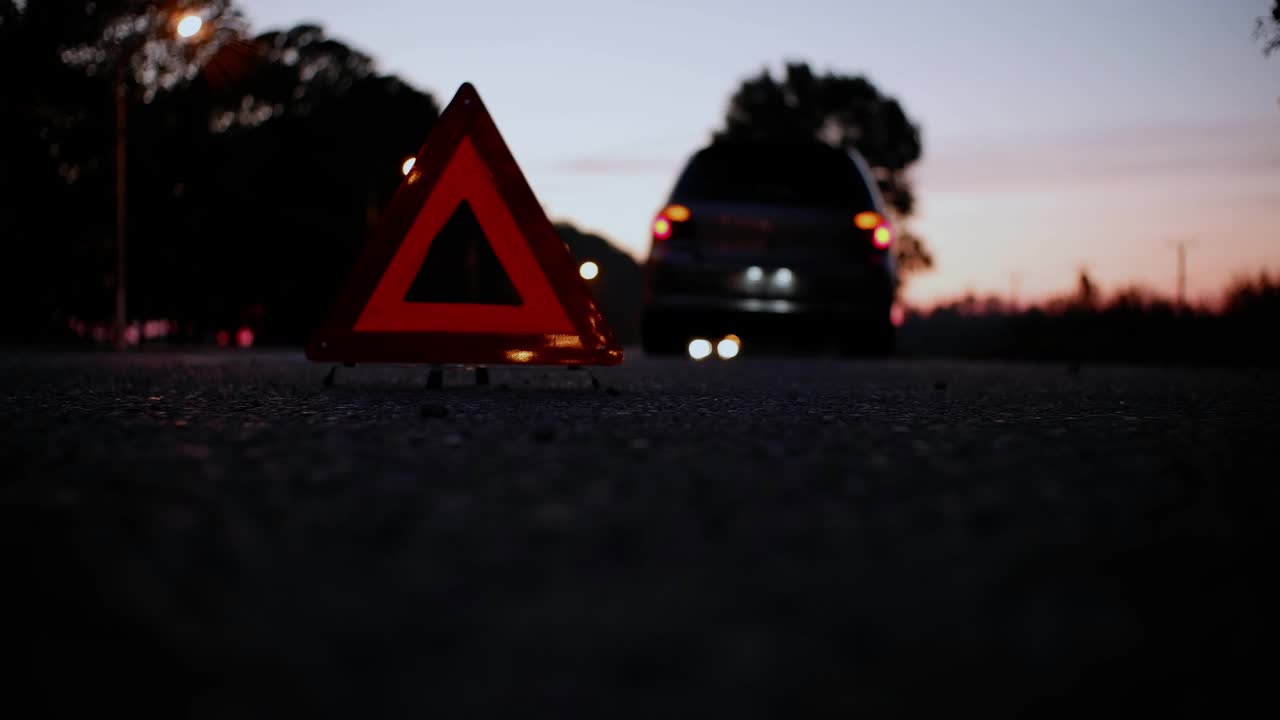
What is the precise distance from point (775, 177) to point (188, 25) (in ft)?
36.9

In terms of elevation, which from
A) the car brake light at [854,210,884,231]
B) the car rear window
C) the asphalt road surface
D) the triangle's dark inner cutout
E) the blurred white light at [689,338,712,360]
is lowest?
the asphalt road surface

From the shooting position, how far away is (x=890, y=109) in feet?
143

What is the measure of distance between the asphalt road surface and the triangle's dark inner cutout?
7.14ft

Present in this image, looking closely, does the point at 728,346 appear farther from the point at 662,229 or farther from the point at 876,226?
the point at 876,226

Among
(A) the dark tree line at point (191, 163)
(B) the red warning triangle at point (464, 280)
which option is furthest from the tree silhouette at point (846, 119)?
(B) the red warning triangle at point (464, 280)

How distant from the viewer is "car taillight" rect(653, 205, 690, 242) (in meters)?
10.7

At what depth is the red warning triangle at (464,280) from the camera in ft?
21.2

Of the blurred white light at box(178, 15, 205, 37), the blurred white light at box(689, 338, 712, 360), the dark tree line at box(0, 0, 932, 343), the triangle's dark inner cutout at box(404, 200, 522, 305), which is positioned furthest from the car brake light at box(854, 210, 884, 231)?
the dark tree line at box(0, 0, 932, 343)

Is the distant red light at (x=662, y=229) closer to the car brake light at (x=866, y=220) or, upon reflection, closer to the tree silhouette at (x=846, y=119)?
the car brake light at (x=866, y=220)

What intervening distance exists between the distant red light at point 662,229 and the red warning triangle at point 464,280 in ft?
13.7

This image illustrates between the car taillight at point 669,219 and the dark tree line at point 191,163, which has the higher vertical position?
the dark tree line at point 191,163

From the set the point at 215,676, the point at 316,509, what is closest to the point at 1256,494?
the point at 316,509

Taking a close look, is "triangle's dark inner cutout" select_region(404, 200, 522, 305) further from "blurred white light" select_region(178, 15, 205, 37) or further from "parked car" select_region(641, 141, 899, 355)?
"blurred white light" select_region(178, 15, 205, 37)

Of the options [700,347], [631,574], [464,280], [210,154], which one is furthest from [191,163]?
[631,574]
